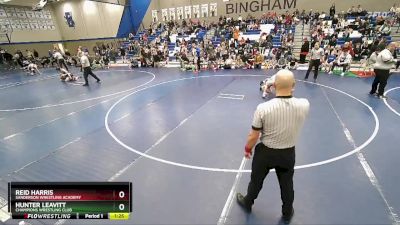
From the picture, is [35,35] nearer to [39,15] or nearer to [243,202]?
[39,15]

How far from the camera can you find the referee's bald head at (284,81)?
2.74m

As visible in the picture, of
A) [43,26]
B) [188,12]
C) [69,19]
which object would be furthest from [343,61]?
[43,26]

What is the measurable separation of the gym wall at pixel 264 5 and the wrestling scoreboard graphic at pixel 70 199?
23.5 metres

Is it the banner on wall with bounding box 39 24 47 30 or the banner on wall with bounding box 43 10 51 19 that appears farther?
the banner on wall with bounding box 43 10 51 19

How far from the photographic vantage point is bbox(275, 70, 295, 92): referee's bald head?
2.74 meters

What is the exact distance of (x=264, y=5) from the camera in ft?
74.8

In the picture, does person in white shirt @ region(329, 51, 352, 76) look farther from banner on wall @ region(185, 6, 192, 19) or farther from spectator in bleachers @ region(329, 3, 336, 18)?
banner on wall @ region(185, 6, 192, 19)

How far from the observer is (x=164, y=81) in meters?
13.0

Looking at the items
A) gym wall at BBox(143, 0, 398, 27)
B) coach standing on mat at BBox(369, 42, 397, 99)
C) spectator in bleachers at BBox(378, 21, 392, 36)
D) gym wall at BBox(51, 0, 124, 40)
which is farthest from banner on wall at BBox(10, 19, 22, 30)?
spectator in bleachers at BBox(378, 21, 392, 36)

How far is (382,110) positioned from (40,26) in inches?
1244

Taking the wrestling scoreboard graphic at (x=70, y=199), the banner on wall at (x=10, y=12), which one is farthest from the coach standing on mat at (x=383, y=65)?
the banner on wall at (x=10, y=12)

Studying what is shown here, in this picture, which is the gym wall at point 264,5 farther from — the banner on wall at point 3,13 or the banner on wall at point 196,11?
the banner on wall at point 3,13

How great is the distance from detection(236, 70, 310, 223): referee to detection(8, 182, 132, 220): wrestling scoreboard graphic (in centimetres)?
157

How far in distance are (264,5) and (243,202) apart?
74.1 ft
